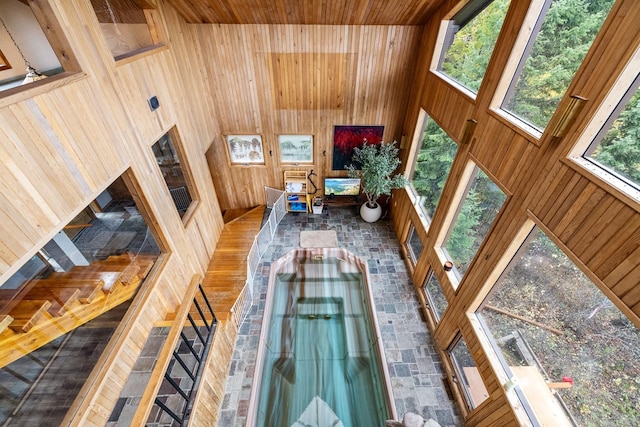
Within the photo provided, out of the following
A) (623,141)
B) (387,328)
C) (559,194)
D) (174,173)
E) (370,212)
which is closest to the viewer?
(623,141)

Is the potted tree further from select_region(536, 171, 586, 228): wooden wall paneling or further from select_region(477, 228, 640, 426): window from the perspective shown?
select_region(536, 171, 586, 228): wooden wall paneling

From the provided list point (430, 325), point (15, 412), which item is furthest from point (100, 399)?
point (430, 325)

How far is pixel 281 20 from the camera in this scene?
5.53 metres

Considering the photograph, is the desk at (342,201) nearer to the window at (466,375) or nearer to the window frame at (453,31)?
the window frame at (453,31)

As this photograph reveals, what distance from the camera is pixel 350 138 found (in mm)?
7230

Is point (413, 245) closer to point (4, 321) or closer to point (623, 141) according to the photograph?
point (623, 141)

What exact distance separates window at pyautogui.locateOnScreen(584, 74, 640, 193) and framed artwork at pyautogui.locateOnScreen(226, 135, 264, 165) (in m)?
6.43

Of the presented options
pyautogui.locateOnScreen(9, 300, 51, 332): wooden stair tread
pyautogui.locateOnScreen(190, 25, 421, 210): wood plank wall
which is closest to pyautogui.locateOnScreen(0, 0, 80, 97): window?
pyautogui.locateOnScreen(9, 300, 51, 332): wooden stair tread

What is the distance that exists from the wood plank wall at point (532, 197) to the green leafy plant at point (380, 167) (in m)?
1.69

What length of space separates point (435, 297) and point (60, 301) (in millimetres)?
5652

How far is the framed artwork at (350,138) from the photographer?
7.10 meters

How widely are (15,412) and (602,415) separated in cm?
495

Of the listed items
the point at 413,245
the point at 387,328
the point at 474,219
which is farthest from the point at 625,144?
the point at 413,245

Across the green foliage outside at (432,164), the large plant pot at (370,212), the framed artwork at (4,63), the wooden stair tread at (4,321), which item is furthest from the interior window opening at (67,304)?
the large plant pot at (370,212)
